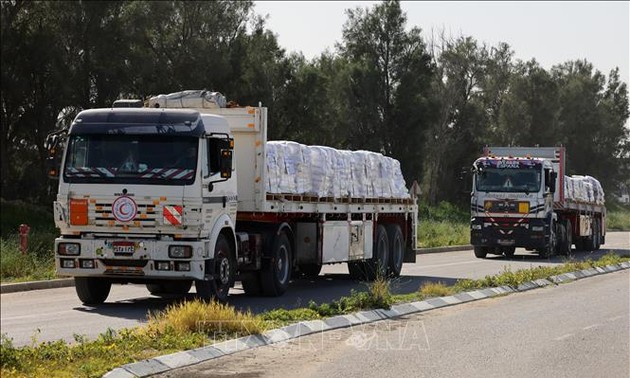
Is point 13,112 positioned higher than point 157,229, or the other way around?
point 13,112

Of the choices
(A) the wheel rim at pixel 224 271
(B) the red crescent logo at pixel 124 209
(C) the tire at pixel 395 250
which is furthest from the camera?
(C) the tire at pixel 395 250

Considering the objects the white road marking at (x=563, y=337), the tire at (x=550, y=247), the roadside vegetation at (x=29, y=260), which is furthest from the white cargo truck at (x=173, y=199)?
the tire at (x=550, y=247)

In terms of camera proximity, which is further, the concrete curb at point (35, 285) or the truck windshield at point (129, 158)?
the concrete curb at point (35, 285)

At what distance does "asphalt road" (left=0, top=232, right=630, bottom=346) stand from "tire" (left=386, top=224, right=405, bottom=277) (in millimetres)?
293

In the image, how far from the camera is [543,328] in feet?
45.8

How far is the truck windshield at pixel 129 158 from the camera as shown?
16031 mm

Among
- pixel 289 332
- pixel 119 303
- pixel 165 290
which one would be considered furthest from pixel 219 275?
pixel 289 332

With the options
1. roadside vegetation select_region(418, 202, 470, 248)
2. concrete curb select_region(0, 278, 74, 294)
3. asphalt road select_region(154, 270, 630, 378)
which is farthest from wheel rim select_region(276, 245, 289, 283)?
roadside vegetation select_region(418, 202, 470, 248)

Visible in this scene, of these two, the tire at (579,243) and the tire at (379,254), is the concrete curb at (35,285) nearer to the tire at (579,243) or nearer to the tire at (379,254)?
the tire at (379,254)

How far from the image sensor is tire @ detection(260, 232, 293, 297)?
1844cm

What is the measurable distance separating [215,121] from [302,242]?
4200mm

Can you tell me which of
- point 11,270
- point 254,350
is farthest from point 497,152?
point 254,350

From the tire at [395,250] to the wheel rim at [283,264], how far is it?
5317 mm

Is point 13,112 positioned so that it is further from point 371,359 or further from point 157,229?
point 371,359
